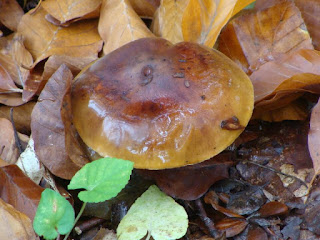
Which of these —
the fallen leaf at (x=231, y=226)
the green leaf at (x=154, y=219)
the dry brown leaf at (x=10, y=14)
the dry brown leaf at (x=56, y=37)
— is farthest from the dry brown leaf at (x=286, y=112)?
the dry brown leaf at (x=10, y=14)

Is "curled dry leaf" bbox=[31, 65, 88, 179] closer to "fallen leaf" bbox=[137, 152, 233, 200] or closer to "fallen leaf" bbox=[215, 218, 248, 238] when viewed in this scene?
"fallen leaf" bbox=[137, 152, 233, 200]

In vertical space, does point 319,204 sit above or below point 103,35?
below

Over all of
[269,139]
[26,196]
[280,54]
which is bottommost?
[269,139]

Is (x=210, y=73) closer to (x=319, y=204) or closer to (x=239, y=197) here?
(x=239, y=197)

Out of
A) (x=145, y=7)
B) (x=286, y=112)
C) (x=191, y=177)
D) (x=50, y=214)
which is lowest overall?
(x=191, y=177)

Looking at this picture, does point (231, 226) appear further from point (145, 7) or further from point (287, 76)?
point (145, 7)

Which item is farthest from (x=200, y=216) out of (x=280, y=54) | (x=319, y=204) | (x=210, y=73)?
(x=280, y=54)

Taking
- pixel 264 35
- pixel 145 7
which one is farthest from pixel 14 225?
pixel 264 35
